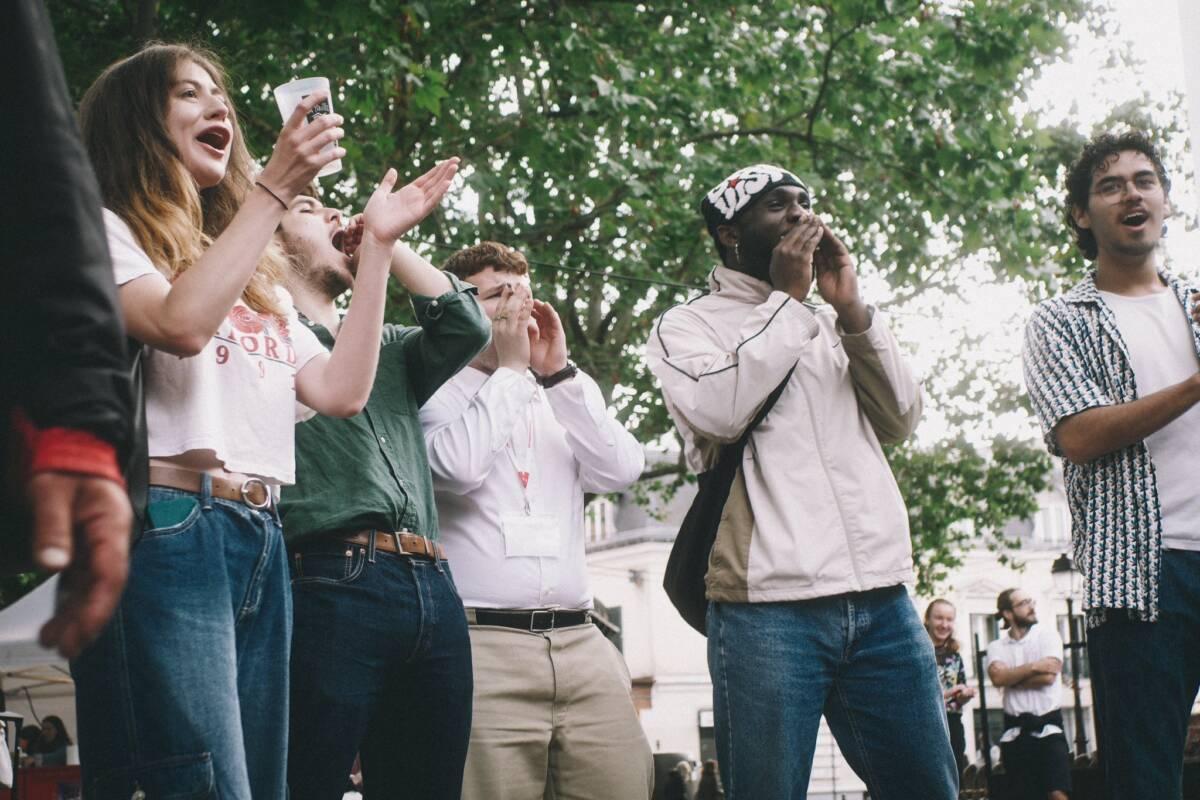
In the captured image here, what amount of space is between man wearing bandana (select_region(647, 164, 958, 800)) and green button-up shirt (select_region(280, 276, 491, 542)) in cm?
53

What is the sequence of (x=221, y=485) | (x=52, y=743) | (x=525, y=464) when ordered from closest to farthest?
(x=221, y=485) → (x=525, y=464) → (x=52, y=743)

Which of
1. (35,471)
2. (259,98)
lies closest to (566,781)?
(35,471)

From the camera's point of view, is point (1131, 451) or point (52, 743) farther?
point (52, 743)

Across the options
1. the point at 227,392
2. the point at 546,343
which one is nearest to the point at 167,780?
the point at 227,392

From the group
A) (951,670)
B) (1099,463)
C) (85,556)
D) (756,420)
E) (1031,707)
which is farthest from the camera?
(951,670)

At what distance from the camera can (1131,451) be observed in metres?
3.43

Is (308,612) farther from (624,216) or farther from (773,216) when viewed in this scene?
(624,216)

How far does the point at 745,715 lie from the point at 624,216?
9658 millimetres

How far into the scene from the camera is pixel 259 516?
248 centimetres

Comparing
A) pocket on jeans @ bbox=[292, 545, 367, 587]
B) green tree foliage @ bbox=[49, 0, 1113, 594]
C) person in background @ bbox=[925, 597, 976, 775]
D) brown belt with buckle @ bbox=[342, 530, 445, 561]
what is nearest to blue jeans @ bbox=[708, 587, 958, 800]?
brown belt with buckle @ bbox=[342, 530, 445, 561]

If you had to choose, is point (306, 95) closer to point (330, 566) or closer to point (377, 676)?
point (330, 566)

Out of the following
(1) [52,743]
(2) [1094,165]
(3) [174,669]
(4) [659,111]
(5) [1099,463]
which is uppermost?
(4) [659,111]

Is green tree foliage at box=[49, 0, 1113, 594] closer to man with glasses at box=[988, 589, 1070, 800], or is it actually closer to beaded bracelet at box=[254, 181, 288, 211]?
man with glasses at box=[988, 589, 1070, 800]

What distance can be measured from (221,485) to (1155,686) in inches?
87.7
